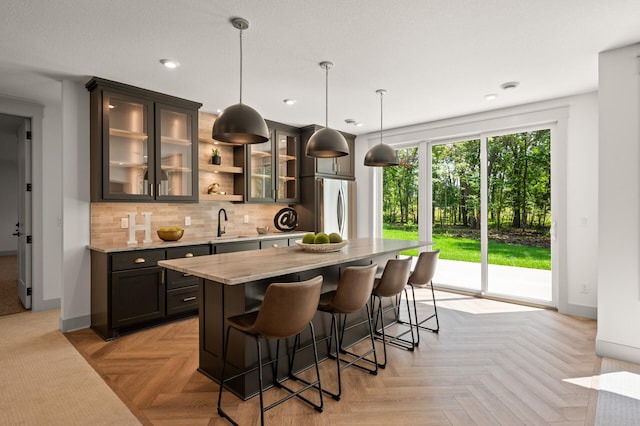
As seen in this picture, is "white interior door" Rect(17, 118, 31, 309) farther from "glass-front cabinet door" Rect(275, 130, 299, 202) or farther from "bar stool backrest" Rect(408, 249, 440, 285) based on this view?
"bar stool backrest" Rect(408, 249, 440, 285)

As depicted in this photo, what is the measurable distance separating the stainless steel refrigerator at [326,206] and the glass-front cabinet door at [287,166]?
168mm

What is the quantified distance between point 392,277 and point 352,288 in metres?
0.63

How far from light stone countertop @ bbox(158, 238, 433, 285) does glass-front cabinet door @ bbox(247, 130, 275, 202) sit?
7.10ft

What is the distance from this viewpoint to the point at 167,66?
3.36 meters

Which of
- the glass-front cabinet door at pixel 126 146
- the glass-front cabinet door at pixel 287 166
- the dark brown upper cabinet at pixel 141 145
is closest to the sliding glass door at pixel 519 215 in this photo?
the glass-front cabinet door at pixel 287 166

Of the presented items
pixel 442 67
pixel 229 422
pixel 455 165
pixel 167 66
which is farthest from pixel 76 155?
pixel 455 165

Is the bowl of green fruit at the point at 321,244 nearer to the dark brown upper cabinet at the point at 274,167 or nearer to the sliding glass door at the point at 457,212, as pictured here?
the dark brown upper cabinet at the point at 274,167

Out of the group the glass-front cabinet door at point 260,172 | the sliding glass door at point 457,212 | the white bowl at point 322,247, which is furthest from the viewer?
the sliding glass door at point 457,212

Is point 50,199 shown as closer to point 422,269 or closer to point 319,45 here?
point 319,45

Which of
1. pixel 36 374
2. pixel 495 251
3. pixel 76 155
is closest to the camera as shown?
pixel 36 374

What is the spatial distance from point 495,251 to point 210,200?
413 centimetres

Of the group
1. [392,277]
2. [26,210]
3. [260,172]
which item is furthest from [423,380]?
[26,210]

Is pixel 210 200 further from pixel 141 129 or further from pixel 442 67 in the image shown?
pixel 442 67

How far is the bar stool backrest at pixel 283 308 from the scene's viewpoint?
206cm
